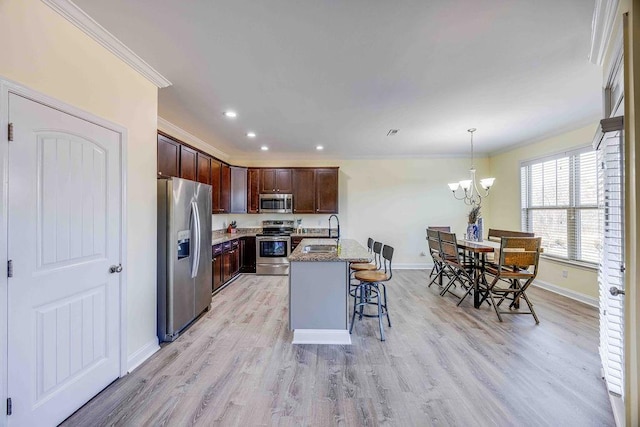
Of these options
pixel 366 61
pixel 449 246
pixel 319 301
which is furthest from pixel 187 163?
pixel 449 246

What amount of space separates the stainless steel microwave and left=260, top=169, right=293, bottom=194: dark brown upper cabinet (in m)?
0.12

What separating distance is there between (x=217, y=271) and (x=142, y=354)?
77.0 inches

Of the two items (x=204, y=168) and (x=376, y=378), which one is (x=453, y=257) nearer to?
(x=376, y=378)

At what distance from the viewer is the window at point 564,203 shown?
3.85 metres

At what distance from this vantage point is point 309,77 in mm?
2535

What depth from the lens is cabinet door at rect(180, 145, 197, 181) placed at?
12.0 ft

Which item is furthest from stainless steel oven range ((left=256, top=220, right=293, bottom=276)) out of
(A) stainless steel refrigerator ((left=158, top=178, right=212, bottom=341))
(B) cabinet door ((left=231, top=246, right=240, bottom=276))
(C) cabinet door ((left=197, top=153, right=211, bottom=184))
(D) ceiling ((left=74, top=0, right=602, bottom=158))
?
(D) ceiling ((left=74, top=0, right=602, bottom=158))

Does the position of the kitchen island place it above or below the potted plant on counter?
below

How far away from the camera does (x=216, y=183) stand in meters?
4.90

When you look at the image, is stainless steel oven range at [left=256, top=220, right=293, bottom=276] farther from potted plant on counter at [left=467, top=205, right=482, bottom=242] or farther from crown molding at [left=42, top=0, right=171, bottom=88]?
crown molding at [left=42, top=0, right=171, bottom=88]

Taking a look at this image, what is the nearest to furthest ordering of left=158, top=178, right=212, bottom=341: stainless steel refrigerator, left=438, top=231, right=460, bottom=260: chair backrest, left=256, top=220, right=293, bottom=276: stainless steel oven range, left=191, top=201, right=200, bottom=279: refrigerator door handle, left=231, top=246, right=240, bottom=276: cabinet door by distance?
left=158, top=178, right=212, bottom=341: stainless steel refrigerator < left=191, top=201, right=200, bottom=279: refrigerator door handle < left=438, top=231, right=460, bottom=260: chair backrest < left=231, top=246, right=240, bottom=276: cabinet door < left=256, top=220, right=293, bottom=276: stainless steel oven range

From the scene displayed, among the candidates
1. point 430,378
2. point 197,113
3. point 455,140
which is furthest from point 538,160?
point 197,113

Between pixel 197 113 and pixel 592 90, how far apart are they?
4610 mm

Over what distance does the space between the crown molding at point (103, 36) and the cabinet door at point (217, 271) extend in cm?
266
